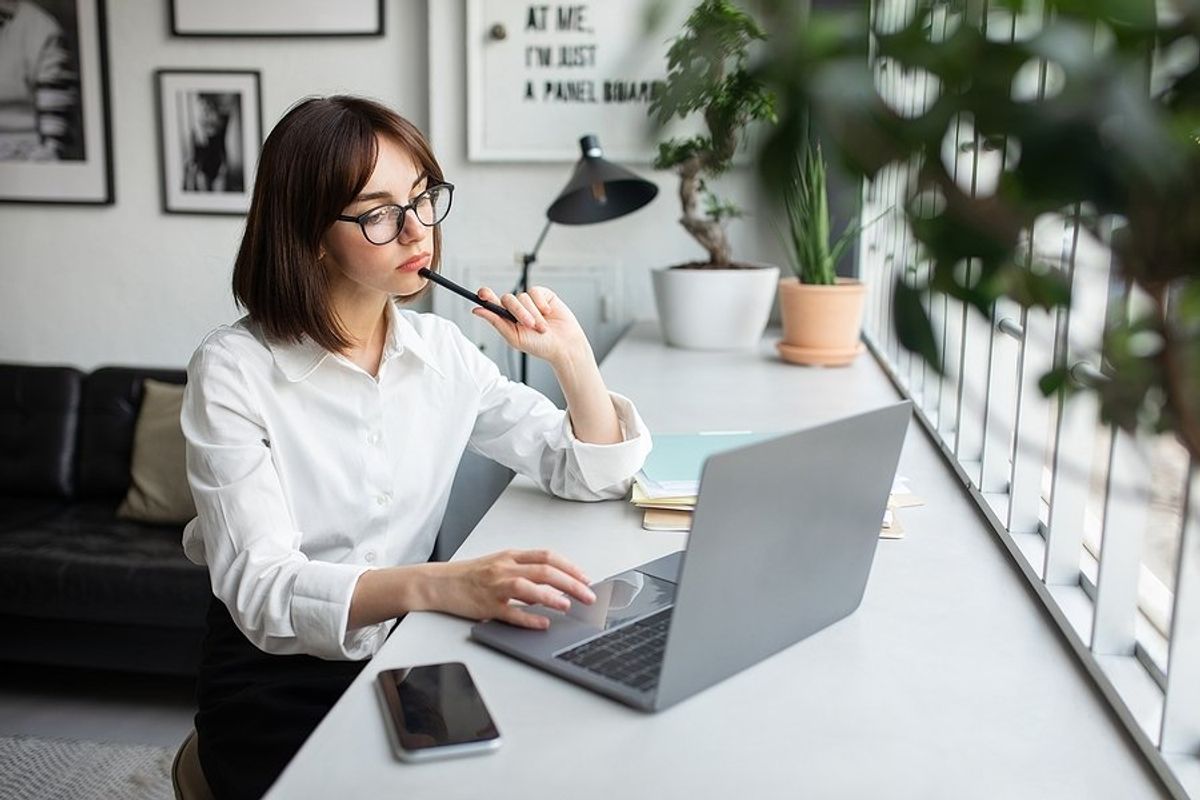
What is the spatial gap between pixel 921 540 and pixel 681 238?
1.81 m

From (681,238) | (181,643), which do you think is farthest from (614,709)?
(681,238)

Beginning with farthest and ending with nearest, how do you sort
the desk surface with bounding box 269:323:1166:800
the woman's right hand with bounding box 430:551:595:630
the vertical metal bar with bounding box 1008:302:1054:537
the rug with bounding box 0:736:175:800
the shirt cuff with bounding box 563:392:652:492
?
the rug with bounding box 0:736:175:800, the shirt cuff with bounding box 563:392:652:492, the vertical metal bar with bounding box 1008:302:1054:537, the woman's right hand with bounding box 430:551:595:630, the desk surface with bounding box 269:323:1166:800

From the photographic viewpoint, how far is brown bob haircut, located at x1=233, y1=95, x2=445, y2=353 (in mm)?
1396

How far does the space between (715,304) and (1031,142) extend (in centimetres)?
234

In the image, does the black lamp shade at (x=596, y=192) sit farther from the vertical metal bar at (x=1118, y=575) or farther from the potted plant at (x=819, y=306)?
the vertical metal bar at (x=1118, y=575)

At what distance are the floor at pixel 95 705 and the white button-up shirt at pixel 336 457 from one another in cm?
127

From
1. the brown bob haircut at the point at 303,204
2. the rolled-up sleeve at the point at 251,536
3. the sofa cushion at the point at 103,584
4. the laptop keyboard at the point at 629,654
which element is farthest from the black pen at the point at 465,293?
the sofa cushion at the point at 103,584

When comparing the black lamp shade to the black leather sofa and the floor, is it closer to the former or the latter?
the black leather sofa

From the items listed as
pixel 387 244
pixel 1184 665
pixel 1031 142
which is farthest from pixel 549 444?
pixel 1031 142

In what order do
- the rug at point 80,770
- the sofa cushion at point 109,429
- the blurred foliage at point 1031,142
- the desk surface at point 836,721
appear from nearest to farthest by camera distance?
the blurred foliage at point 1031,142 < the desk surface at point 836,721 < the rug at point 80,770 < the sofa cushion at point 109,429

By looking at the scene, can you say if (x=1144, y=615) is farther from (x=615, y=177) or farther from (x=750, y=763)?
(x=615, y=177)

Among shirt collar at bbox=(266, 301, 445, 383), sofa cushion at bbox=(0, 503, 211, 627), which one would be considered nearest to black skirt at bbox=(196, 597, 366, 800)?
shirt collar at bbox=(266, 301, 445, 383)

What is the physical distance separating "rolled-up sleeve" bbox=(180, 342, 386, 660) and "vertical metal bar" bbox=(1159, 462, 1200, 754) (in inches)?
29.7

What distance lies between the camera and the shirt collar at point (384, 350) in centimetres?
141
